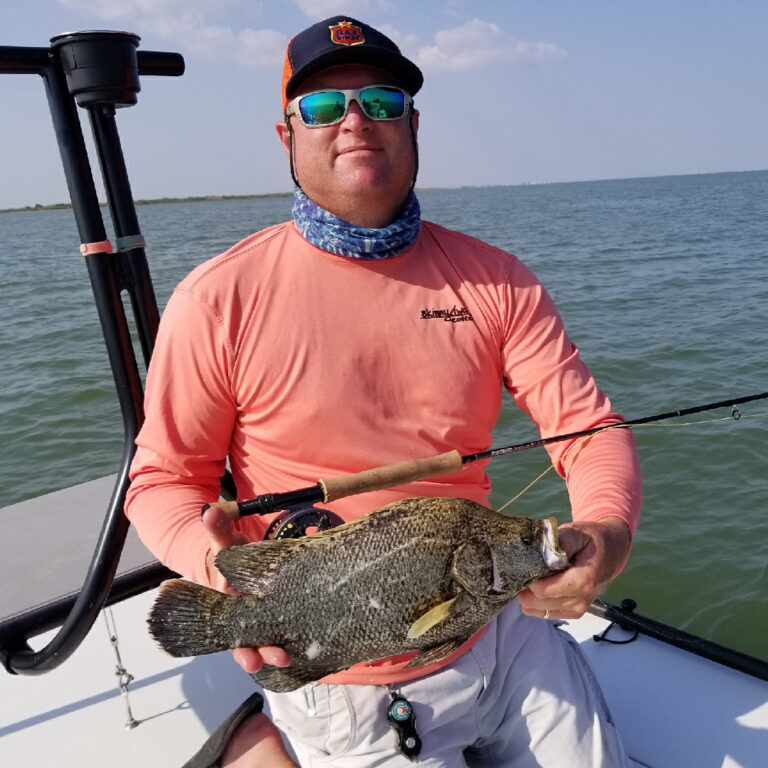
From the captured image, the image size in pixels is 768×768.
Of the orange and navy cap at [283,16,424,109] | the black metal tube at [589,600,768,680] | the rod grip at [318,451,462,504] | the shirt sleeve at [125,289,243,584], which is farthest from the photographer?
the black metal tube at [589,600,768,680]

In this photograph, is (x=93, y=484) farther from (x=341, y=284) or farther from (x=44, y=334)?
(x=44, y=334)

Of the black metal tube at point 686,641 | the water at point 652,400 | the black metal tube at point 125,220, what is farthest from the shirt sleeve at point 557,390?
the water at point 652,400

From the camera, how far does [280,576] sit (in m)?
2.16

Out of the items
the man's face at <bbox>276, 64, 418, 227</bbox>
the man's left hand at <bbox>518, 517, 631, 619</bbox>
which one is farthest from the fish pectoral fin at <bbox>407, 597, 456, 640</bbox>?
the man's face at <bbox>276, 64, 418, 227</bbox>

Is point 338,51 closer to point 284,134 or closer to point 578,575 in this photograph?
point 284,134

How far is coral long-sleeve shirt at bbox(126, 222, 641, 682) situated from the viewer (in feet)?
8.50

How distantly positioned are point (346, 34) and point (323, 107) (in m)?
0.26

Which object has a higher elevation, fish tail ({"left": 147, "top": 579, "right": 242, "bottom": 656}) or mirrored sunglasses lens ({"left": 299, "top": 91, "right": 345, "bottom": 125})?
mirrored sunglasses lens ({"left": 299, "top": 91, "right": 345, "bottom": 125})

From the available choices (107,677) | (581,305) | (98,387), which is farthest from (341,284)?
(581,305)

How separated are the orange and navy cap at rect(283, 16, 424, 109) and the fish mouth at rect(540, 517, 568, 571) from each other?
175 cm

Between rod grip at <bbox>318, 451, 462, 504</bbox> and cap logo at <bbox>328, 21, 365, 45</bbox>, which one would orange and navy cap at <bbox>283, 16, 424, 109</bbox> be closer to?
cap logo at <bbox>328, 21, 365, 45</bbox>

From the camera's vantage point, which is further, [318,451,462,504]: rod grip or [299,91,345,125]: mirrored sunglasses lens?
[299,91,345,125]: mirrored sunglasses lens

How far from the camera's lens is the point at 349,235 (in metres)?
2.78

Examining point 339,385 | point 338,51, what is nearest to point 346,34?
point 338,51
